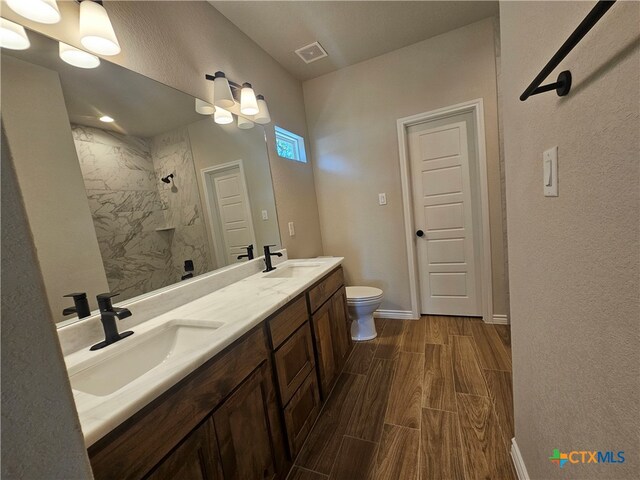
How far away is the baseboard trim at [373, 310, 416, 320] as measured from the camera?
274 centimetres

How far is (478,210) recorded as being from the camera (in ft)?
7.94

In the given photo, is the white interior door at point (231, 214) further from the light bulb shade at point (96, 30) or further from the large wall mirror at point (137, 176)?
the light bulb shade at point (96, 30)

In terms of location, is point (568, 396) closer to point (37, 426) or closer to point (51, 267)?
point (37, 426)

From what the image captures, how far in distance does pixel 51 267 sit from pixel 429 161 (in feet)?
8.95

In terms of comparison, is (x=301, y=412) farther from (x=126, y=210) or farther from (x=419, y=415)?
(x=126, y=210)

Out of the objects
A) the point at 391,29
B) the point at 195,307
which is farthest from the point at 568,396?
the point at 391,29

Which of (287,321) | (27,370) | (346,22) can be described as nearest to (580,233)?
(27,370)

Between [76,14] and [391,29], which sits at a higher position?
[391,29]

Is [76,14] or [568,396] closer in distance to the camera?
[568,396]

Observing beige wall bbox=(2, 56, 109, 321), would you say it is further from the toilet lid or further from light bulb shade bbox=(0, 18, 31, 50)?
the toilet lid

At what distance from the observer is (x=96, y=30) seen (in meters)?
1.03

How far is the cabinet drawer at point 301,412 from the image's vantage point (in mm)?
1231

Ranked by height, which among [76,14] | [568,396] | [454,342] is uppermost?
[76,14]

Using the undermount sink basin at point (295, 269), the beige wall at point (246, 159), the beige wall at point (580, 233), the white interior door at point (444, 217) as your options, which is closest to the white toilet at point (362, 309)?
the undermount sink basin at point (295, 269)
